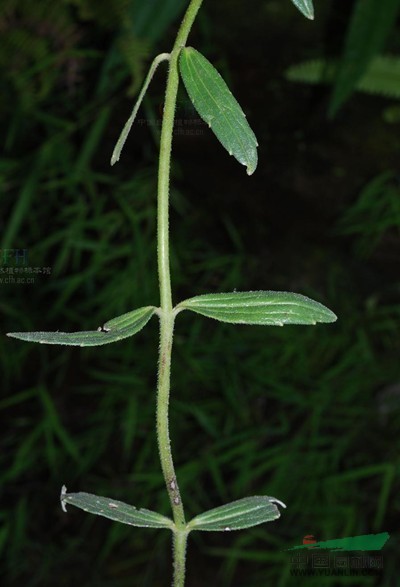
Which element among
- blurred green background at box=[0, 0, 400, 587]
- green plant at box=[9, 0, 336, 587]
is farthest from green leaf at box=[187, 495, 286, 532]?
blurred green background at box=[0, 0, 400, 587]

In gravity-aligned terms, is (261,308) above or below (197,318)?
below

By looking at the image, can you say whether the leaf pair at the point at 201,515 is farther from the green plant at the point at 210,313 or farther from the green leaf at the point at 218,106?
the green leaf at the point at 218,106

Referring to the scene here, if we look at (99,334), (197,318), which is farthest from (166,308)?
(197,318)

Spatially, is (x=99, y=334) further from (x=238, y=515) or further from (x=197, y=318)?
(x=197, y=318)

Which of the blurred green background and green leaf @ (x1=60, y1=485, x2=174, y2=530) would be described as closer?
green leaf @ (x1=60, y1=485, x2=174, y2=530)

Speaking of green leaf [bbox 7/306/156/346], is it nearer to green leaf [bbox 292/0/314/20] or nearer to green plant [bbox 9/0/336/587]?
green plant [bbox 9/0/336/587]

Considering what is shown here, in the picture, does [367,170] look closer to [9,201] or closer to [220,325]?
[220,325]

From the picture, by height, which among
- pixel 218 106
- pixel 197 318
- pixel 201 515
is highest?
pixel 197 318
